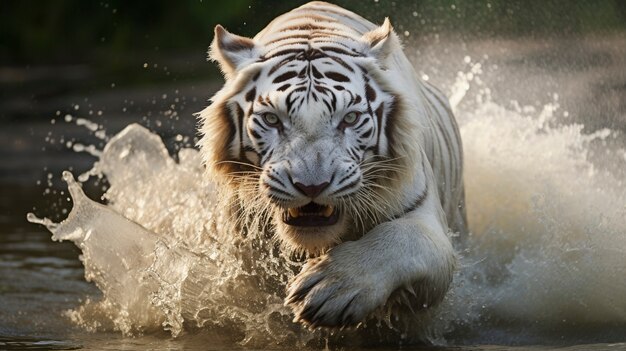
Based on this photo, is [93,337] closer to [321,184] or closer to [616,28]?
[321,184]

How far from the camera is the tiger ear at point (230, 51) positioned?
149 inches

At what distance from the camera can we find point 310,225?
3.57 m

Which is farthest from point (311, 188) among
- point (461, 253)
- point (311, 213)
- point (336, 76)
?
point (461, 253)

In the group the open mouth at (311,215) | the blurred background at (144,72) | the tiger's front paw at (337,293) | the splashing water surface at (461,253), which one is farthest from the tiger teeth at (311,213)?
the blurred background at (144,72)

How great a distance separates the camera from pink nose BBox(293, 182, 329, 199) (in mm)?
3395

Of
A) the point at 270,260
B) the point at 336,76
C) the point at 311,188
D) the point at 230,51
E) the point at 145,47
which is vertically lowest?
the point at 270,260

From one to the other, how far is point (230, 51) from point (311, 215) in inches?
21.1

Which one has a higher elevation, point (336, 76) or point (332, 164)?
point (336, 76)

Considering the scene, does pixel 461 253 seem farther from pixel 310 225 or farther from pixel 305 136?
pixel 305 136

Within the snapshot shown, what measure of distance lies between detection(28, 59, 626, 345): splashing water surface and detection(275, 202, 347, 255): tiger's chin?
0.29 metres

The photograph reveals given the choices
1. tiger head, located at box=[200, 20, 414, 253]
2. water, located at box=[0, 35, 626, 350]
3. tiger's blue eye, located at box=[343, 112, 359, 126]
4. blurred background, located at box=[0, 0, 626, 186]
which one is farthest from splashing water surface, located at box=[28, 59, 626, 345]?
blurred background, located at box=[0, 0, 626, 186]

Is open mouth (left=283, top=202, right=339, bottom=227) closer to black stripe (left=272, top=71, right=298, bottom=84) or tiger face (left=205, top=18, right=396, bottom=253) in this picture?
tiger face (left=205, top=18, right=396, bottom=253)

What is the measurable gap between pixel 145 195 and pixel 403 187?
154cm

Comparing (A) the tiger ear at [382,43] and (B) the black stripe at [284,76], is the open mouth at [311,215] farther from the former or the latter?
(A) the tiger ear at [382,43]
